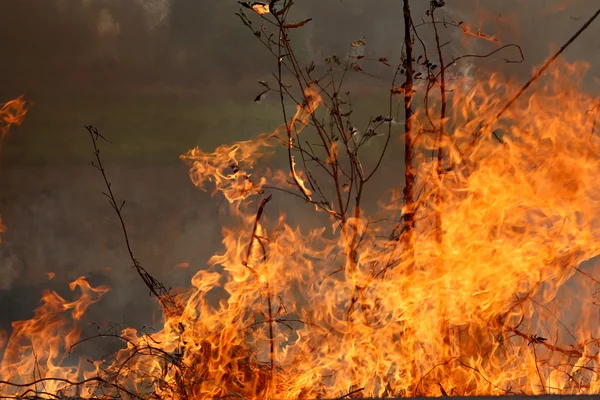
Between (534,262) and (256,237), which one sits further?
(256,237)

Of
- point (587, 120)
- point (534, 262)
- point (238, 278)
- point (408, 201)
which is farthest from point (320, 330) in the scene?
point (587, 120)

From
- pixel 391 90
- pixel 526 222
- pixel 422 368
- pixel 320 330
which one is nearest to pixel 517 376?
pixel 422 368

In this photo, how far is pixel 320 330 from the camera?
13.1 feet

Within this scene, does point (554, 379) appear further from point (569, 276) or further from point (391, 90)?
point (391, 90)

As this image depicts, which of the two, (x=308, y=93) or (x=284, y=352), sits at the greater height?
(x=308, y=93)

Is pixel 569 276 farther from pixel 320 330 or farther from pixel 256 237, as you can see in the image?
pixel 256 237

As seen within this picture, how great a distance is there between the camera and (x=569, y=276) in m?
3.91

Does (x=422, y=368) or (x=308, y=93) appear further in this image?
(x=308, y=93)

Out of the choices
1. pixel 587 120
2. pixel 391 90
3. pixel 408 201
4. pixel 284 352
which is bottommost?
pixel 284 352

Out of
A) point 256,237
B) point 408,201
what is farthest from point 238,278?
point 408,201

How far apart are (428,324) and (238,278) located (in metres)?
1.08

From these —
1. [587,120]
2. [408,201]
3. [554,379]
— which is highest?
[587,120]

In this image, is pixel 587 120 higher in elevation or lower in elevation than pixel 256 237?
higher

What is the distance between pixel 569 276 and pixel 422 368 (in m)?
0.94
